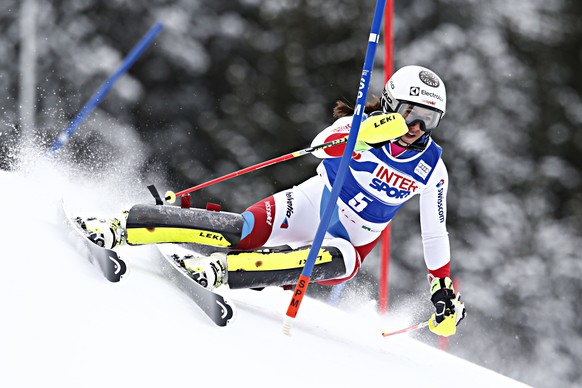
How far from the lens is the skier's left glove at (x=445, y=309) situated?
11.3 ft

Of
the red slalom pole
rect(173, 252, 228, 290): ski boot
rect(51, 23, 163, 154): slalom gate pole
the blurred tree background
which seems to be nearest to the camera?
rect(173, 252, 228, 290): ski boot

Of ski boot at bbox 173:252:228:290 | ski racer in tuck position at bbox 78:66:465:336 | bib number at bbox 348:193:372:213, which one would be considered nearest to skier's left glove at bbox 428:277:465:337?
ski racer in tuck position at bbox 78:66:465:336

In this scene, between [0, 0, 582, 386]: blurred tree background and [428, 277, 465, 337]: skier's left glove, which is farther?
[0, 0, 582, 386]: blurred tree background

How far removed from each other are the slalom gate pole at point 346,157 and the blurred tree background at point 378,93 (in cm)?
1104

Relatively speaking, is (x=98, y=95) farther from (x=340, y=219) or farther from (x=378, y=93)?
(x=378, y=93)

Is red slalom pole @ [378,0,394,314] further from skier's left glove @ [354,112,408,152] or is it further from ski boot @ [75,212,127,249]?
ski boot @ [75,212,127,249]

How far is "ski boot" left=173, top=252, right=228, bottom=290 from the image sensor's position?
294 cm

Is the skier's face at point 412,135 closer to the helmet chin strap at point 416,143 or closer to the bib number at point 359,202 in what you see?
the helmet chin strap at point 416,143

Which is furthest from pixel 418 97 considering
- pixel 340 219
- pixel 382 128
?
pixel 340 219

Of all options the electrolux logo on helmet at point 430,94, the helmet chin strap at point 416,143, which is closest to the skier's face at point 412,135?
the helmet chin strap at point 416,143

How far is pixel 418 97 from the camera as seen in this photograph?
3.21 m

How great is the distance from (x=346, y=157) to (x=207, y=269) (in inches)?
26.2

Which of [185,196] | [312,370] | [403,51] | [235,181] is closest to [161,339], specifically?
[312,370]

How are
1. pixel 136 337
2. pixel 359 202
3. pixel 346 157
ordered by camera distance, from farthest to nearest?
pixel 359 202 < pixel 346 157 < pixel 136 337
